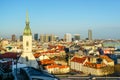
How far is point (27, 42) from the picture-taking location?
33.8 m

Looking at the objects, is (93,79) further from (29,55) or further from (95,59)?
(95,59)

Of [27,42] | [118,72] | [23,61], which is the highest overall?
[27,42]

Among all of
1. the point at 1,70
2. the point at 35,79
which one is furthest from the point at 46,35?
the point at 35,79

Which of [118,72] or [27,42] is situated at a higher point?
[27,42]

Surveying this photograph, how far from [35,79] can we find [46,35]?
14563 centimetres

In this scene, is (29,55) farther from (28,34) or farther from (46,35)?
(46,35)

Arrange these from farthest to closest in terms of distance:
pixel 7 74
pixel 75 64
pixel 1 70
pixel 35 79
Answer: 1. pixel 75 64
2. pixel 1 70
3. pixel 7 74
4. pixel 35 79

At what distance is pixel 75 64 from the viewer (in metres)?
48.3

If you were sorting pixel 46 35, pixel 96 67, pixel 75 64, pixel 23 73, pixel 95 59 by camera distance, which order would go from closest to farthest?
pixel 23 73
pixel 96 67
pixel 75 64
pixel 95 59
pixel 46 35

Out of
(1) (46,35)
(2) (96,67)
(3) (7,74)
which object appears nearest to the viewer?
(3) (7,74)

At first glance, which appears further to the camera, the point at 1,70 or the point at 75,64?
the point at 75,64

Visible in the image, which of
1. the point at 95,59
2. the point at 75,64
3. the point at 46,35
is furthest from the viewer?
the point at 46,35

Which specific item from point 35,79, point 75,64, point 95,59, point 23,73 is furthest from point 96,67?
point 35,79

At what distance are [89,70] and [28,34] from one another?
544 inches
